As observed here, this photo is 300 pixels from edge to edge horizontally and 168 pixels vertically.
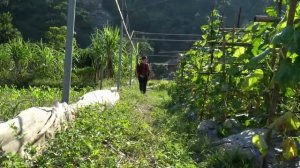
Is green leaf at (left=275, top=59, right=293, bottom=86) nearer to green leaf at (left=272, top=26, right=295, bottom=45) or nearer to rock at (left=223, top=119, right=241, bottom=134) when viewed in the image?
green leaf at (left=272, top=26, right=295, bottom=45)

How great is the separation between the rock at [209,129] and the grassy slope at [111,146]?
1.28 feet

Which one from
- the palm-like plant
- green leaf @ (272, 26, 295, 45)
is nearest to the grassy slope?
green leaf @ (272, 26, 295, 45)

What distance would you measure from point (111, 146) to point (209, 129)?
1964 mm

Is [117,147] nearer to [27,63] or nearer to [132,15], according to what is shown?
[27,63]

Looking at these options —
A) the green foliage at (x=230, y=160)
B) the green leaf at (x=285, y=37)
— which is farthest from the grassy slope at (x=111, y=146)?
the green leaf at (x=285, y=37)

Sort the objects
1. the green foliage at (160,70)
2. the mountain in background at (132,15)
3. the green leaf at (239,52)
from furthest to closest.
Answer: the green foliage at (160,70)
the mountain in background at (132,15)
the green leaf at (239,52)

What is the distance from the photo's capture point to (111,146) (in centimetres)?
440

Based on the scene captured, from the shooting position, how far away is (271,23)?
4047 millimetres

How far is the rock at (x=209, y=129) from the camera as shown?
5762 millimetres

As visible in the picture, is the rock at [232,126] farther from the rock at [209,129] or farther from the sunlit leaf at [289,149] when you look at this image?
the sunlit leaf at [289,149]

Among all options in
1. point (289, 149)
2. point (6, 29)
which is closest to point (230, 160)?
point (289, 149)

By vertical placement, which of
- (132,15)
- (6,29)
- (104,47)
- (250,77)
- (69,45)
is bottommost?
(250,77)

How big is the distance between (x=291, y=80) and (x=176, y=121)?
4.29 metres

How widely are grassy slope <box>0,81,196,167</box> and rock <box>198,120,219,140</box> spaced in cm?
39
